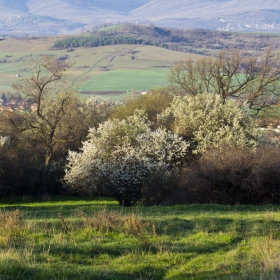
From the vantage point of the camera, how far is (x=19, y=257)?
333 inches

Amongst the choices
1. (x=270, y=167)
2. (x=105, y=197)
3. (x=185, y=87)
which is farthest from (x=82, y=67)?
(x=270, y=167)

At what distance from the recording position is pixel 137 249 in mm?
9570

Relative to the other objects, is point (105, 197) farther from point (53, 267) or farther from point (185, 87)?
point (53, 267)

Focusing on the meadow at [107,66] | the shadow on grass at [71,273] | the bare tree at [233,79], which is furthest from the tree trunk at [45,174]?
the meadow at [107,66]

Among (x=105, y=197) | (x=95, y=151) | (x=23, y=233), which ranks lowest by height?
(x=105, y=197)

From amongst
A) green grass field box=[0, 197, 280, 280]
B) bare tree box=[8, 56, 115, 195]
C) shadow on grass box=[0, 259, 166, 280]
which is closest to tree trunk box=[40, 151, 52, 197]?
bare tree box=[8, 56, 115, 195]

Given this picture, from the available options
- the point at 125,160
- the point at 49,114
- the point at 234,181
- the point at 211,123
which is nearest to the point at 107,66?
the point at 49,114

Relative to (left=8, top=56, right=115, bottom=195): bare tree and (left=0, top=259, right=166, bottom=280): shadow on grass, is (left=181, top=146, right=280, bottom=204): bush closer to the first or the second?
(left=8, top=56, right=115, bottom=195): bare tree

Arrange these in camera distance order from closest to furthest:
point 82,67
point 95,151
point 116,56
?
1. point 95,151
2. point 82,67
3. point 116,56

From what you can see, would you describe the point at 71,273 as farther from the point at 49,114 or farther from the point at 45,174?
the point at 49,114

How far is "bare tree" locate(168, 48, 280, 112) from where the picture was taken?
161 ft

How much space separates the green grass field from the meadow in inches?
4403

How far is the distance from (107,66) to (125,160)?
142m

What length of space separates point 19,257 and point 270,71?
153 ft
